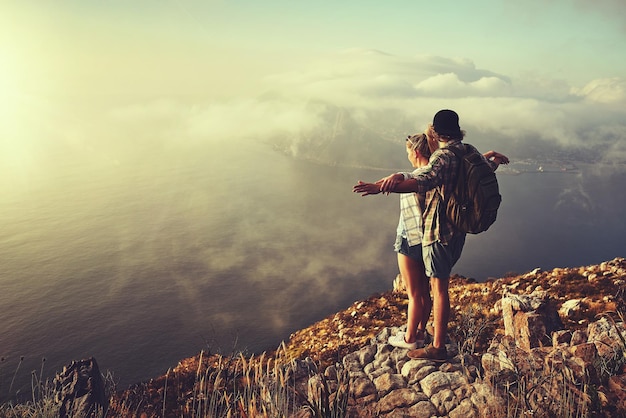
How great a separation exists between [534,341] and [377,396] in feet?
10.2

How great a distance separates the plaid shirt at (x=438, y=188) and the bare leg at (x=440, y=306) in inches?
24.0

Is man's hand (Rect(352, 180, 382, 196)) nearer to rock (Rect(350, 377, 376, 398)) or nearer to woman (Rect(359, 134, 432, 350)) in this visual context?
woman (Rect(359, 134, 432, 350))

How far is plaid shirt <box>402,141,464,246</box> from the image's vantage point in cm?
467

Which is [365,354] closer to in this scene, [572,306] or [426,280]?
[426,280]

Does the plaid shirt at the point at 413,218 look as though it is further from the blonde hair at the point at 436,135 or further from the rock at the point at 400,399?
the rock at the point at 400,399

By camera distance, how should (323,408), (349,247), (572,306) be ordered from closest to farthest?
(323,408)
(572,306)
(349,247)

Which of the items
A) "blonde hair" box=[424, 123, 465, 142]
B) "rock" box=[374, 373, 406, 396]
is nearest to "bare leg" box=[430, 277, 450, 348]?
"rock" box=[374, 373, 406, 396]

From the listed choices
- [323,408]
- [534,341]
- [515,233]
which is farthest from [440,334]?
[515,233]

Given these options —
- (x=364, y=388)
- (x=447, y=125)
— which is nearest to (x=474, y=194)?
(x=447, y=125)

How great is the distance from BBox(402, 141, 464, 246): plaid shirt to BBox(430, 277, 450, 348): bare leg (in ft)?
2.00

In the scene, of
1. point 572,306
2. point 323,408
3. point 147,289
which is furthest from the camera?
point 147,289

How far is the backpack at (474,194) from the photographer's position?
4.89m

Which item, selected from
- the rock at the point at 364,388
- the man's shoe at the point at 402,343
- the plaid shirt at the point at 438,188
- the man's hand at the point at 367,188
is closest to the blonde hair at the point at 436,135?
the plaid shirt at the point at 438,188

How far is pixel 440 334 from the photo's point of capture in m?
6.07
